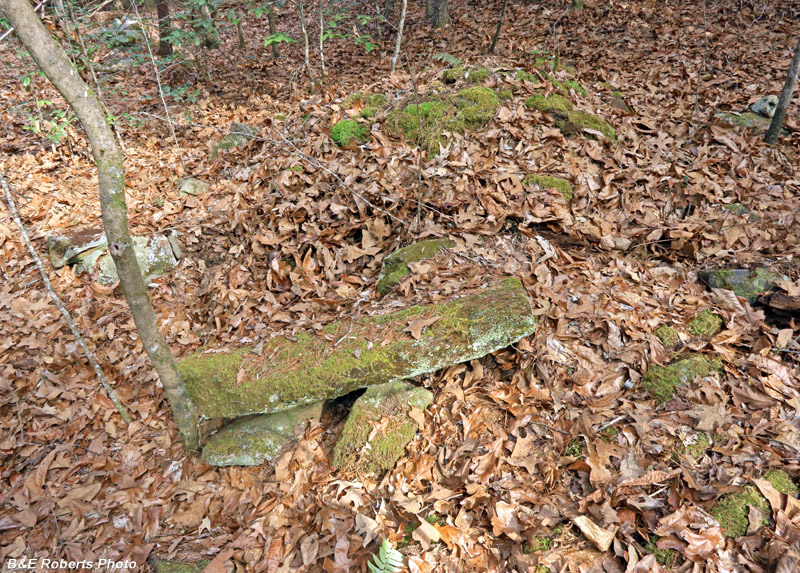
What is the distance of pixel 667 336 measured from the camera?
11.8 feet

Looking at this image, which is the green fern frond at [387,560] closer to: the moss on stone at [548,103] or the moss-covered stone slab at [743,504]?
the moss-covered stone slab at [743,504]

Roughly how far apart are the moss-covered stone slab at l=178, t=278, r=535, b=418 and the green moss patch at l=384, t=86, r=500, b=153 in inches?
113

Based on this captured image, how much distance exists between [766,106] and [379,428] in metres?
7.06

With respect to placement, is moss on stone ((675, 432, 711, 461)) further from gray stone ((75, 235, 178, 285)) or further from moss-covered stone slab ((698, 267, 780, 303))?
gray stone ((75, 235, 178, 285))

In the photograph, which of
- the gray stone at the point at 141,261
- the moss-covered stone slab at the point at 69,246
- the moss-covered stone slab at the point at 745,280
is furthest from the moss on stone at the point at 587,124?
the moss-covered stone slab at the point at 69,246

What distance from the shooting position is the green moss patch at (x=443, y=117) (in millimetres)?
5770

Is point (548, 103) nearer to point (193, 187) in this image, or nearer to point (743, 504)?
point (743, 504)

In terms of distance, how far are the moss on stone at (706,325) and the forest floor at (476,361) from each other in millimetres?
82

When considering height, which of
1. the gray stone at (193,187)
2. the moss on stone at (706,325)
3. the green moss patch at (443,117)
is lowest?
the gray stone at (193,187)

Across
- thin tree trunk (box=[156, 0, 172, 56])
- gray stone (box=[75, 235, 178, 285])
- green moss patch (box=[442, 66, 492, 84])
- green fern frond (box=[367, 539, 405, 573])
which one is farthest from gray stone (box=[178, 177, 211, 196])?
thin tree trunk (box=[156, 0, 172, 56])

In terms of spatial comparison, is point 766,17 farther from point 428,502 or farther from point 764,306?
point 428,502

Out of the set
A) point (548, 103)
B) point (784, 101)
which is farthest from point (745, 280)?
point (548, 103)

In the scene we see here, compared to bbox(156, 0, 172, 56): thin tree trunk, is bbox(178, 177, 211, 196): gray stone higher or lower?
lower

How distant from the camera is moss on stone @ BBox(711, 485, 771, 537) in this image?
246 cm
